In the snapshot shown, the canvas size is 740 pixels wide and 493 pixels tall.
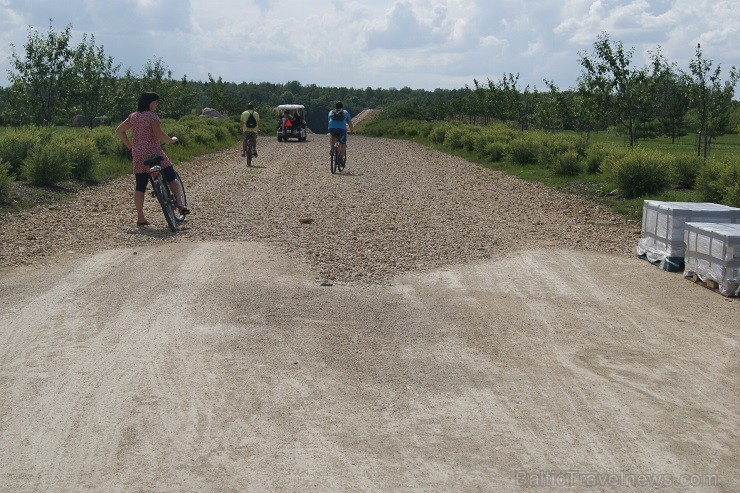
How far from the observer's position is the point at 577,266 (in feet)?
31.4

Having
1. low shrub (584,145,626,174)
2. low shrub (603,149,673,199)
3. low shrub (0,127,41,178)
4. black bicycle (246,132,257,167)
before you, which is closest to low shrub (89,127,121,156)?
black bicycle (246,132,257,167)

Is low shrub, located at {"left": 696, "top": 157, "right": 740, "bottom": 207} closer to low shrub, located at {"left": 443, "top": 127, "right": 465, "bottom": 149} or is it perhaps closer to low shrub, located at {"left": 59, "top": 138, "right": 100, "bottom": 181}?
low shrub, located at {"left": 59, "top": 138, "right": 100, "bottom": 181}

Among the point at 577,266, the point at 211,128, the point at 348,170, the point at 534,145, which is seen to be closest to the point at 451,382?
the point at 577,266

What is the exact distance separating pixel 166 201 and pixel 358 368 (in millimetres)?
6108

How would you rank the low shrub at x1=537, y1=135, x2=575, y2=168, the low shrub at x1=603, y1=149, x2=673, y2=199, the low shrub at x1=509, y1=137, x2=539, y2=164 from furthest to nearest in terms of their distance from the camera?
the low shrub at x1=509, y1=137, x2=539, y2=164 → the low shrub at x1=537, y1=135, x2=575, y2=168 → the low shrub at x1=603, y1=149, x2=673, y2=199

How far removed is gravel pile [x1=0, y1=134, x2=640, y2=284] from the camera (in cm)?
1005

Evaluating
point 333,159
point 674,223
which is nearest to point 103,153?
point 333,159

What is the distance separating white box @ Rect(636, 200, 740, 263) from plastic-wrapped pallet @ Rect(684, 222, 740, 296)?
24 cm

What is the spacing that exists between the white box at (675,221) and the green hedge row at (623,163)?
11.7ft

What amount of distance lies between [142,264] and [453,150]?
26499 mm

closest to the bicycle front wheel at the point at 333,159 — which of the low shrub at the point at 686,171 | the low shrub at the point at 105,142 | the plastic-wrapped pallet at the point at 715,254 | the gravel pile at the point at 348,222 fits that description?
the gravel pile at the point at 348,222

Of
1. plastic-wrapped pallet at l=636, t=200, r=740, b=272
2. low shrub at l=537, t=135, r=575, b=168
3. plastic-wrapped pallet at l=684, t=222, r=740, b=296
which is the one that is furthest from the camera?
low shrub at l=537, t=135, r=575, b=168

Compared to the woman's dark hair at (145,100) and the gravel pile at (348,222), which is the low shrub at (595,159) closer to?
the gravel pile at (348,222)

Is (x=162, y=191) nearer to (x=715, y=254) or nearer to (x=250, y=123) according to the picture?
(x=715, y=254)
